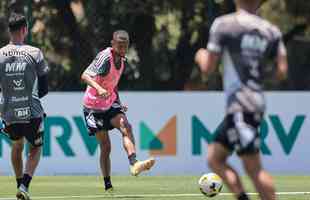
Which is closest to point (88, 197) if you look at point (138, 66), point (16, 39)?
point (16, 39)

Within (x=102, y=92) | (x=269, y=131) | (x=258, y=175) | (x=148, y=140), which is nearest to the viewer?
(x=258, y=175)

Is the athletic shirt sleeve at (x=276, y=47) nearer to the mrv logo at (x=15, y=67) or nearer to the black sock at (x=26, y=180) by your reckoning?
the mrv logo at (x=15, y=67)

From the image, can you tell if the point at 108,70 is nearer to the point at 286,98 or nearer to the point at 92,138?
the point at 92,138

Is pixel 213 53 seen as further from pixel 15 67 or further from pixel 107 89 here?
pixel 107 89

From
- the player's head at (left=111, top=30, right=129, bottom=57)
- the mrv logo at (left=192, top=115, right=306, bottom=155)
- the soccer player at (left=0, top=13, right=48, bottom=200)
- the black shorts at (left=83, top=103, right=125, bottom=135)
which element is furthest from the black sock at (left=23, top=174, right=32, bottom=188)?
the mrv logo at (left=192, top=115, right=306, bottom=155)

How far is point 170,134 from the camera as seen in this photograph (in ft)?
67.9

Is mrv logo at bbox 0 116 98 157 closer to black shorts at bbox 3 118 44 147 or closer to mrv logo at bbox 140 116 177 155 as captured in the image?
mrv logo at bbox 140 116 177 155

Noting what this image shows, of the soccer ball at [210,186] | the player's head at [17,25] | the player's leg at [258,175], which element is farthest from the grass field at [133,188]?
the player's leg at [258,175]

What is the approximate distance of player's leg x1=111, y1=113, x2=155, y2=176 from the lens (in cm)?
1392

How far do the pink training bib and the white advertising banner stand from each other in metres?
5.47

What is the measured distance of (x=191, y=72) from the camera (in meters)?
27.4

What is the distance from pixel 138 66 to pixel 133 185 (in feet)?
32.5

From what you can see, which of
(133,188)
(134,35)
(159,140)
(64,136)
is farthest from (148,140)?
(134,35)

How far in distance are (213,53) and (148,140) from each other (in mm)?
11504
